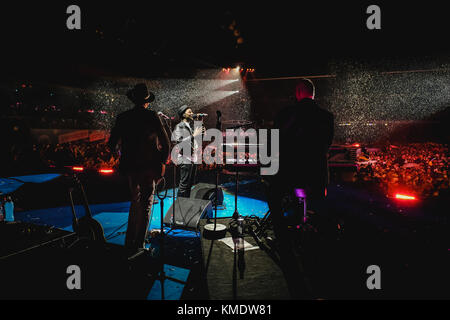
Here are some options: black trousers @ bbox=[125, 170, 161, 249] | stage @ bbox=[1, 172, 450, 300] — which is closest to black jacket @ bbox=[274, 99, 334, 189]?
stage @ bbox=[1, 172, 450, 300]

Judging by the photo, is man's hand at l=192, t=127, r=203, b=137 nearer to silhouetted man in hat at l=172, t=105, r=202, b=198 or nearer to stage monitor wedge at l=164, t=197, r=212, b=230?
silhouetted man in hat at l=172, t=105, r=202, b=198

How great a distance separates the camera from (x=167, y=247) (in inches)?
126

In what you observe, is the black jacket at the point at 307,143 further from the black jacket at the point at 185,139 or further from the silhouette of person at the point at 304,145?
the black jacket at the point at 185,139

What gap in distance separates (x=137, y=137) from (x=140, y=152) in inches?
6.8

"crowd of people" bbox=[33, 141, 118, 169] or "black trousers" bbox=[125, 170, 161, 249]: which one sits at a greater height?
"crowd of people" bbox=[33, 141, 118, 169]

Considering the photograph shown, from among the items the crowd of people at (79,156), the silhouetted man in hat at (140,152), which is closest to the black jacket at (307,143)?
the silhouetted man in hat at (140,152)

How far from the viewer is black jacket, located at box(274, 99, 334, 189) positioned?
2.37 meters

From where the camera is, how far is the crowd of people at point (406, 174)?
4998 millimetres

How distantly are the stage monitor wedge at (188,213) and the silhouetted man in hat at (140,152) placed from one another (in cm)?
94

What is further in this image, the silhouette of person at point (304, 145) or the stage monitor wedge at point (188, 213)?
the stage monitor wedge at point (188, 213)

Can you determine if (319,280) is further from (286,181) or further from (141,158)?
(141,158)

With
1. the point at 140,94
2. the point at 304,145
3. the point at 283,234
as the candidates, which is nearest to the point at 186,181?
the point at 140,94
